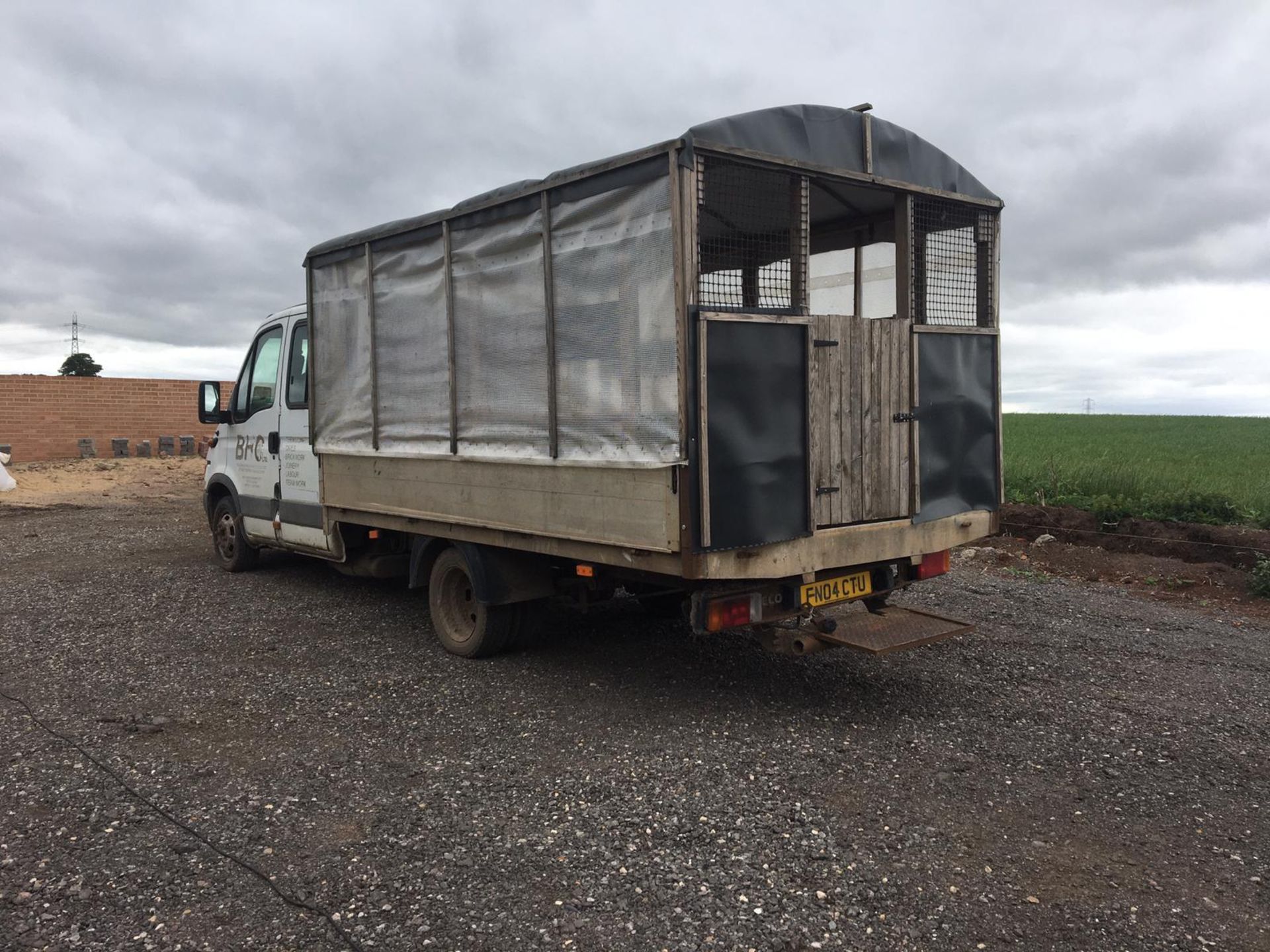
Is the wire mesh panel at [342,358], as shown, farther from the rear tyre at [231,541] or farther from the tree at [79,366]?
the tree at [79,366]

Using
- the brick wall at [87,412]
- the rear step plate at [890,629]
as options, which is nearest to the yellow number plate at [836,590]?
the rear step plate at [890,629]

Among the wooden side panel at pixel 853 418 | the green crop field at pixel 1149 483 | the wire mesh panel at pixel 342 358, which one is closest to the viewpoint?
the wooden side panel at pixel 853 418

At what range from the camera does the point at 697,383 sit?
4.27 metres

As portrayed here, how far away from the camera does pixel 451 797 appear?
393 cm

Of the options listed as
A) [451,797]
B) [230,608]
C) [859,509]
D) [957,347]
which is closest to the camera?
[451,797]

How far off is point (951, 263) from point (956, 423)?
977 millimetres

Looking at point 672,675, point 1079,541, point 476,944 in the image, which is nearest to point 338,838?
point 476,944

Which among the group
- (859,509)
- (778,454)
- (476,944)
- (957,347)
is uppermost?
(957,347)

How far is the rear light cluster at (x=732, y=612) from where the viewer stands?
15.1 ft

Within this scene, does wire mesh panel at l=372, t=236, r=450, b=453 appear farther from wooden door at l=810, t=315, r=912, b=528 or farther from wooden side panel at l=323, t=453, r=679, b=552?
wooden door at l=810, t=315, r=912, b=528

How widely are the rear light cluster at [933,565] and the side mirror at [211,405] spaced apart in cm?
638

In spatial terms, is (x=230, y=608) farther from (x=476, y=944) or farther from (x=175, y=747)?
(x=476, y=944)

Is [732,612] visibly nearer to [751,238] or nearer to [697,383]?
[697,383]

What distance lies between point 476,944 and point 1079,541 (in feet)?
29.4
